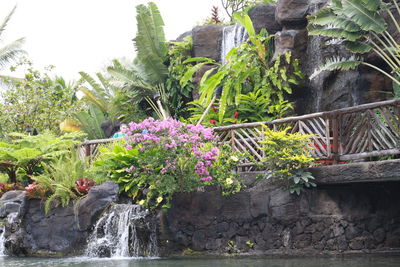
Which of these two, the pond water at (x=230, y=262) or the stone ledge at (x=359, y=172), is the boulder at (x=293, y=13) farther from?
the pond water at (x=230, y=262)

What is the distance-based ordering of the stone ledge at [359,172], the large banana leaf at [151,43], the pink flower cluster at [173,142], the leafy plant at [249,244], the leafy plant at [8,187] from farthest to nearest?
the large banana leaf at [151,43] < the leafy plant at [8,187] < the pink flower cluster at [173,142] < the leafy plant at [249,244] < the stone ledge at [359,172]

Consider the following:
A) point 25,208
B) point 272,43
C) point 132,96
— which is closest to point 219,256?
point 25,208

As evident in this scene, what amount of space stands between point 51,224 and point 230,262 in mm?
4931

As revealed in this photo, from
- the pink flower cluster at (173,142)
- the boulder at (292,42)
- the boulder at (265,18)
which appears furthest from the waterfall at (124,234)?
the boulder at (265,18)

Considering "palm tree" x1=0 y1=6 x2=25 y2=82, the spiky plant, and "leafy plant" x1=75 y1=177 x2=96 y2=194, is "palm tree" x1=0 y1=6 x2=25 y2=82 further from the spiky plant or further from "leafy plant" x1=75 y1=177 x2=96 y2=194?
"leafy plant" x1=75 y1=177 x2=96 y2=194

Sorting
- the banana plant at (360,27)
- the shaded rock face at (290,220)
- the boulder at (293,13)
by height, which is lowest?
the shaded rock face at (290,220)

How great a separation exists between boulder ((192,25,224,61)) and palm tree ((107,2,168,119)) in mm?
1577

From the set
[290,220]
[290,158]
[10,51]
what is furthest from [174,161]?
[10,51]

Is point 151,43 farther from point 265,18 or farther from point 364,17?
point 364,17

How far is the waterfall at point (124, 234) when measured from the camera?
11914mm

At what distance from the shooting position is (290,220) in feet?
37.3

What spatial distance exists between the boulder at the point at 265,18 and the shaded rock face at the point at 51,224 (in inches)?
336

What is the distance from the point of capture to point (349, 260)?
10.1 metres

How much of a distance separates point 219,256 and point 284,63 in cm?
693
